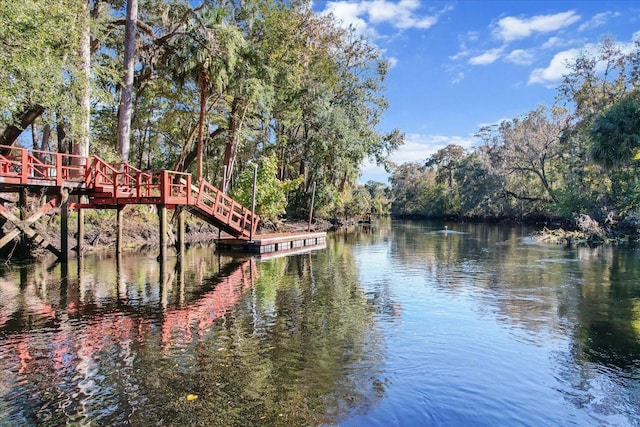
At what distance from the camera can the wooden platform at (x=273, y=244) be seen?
2259 centimetres

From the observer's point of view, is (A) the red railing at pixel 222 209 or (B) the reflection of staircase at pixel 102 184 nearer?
(B) the reflection of staircase at pixel 102 184

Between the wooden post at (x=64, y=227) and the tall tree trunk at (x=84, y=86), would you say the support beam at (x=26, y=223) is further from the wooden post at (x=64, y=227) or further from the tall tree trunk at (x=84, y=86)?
the tall tree trunk at (x=84, y=86)

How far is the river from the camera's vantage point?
6.07m

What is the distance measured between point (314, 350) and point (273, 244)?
15.8 meters

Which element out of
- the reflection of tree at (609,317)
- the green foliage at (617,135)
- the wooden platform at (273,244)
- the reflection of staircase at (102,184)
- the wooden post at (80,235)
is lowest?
the reflection of tree at (609,317)

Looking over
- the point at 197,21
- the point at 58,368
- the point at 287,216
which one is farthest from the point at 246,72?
the point at 58,368

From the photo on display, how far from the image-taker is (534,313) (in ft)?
37.4

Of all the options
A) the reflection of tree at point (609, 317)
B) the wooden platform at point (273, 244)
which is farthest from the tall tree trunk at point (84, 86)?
the reflection of tree at point (609, 317)

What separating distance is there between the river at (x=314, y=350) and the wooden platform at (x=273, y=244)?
6.23m

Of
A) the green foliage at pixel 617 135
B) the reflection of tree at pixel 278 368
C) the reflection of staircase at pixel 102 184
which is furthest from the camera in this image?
the green foliage at pixel 617 135

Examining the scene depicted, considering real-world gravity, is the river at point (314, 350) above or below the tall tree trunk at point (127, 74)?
below

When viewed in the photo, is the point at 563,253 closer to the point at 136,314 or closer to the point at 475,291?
the point at 475,291

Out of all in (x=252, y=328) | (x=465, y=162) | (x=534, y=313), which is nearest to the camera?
(x=252, y=328)

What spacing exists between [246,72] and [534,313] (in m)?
23.4
